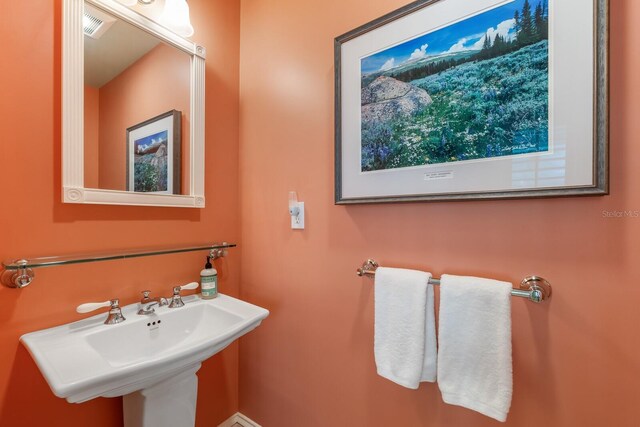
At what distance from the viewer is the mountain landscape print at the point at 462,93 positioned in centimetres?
74

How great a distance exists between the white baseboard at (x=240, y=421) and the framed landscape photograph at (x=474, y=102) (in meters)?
1.31

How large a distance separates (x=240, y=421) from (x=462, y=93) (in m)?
1.87

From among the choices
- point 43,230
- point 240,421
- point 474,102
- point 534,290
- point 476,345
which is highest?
point 474,102

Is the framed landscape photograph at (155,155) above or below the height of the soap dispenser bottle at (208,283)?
above

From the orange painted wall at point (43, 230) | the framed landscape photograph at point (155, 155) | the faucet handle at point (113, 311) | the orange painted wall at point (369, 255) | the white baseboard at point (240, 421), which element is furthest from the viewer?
the white baseboard at point (240, 421)

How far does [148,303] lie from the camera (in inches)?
42.3

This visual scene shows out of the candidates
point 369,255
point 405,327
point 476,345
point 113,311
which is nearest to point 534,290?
point 476,345

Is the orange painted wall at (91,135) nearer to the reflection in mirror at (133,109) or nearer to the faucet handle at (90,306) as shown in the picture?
the reflection in mirror at (133,109)

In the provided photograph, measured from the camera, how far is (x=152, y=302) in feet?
3.56

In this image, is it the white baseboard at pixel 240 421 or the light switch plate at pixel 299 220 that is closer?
the light switch plate at pixel 299 220

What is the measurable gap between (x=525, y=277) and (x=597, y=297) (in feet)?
0.49

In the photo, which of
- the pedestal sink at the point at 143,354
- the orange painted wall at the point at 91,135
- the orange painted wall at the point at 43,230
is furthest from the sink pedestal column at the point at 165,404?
the orange painted wall at the point at 91,135

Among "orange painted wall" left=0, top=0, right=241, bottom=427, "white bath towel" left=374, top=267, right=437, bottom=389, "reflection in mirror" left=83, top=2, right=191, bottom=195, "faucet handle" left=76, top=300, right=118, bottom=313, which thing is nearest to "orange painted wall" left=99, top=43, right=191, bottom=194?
"reflection in mirror" left=83, top=2, right=191, bottom=195

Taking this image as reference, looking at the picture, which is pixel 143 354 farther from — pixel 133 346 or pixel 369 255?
pixel 369 255
